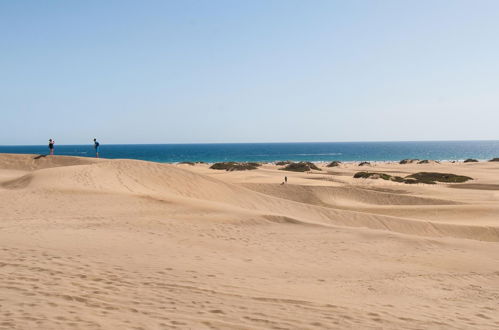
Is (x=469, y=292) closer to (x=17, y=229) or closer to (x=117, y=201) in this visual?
(x=17, y=229)

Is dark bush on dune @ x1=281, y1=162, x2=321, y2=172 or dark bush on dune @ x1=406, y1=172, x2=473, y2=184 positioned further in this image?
dark bush on dune @ x1=281, y1=162, x2=321, y2=172

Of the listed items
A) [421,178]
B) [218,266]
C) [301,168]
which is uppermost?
[301,168]

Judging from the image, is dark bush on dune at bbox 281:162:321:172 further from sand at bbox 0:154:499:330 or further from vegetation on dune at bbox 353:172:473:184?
sand at bbox 0:154:499:330

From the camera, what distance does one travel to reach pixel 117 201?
A: 1633cm

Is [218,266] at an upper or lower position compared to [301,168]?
lower

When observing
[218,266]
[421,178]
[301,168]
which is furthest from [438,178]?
[218,266]

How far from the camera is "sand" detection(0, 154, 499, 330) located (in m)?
6.25

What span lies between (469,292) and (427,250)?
3600 mm

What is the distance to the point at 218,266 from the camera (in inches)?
354

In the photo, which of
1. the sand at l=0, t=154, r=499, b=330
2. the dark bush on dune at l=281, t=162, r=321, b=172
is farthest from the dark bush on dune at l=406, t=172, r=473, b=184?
the sand at l=0, t=154, r=499, b=330

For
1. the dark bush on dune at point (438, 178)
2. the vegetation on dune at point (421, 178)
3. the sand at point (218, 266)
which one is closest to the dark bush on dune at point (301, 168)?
the vegetation on dune at point (421, 178)

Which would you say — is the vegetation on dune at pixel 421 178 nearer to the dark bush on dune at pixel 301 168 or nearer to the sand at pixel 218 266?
the dark bush on dune at pixel 301 168

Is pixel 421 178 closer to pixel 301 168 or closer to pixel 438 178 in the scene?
pixel 438 178

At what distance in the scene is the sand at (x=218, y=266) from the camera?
6246mm
